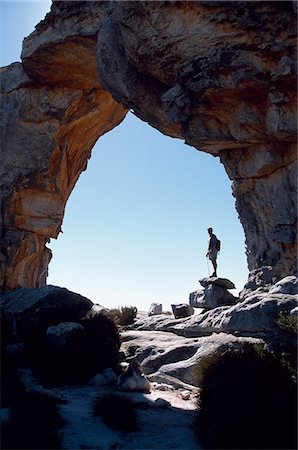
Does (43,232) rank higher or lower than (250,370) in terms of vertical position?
higher

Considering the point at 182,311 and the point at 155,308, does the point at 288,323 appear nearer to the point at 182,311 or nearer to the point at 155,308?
the point at 182,311

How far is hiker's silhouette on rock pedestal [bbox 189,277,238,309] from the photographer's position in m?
18.3

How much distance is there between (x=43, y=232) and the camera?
77.8ft

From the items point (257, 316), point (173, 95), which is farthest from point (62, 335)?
point (173, 95)

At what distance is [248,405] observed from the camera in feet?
24.4

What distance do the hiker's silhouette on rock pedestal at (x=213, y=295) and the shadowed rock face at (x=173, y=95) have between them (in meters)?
2.49

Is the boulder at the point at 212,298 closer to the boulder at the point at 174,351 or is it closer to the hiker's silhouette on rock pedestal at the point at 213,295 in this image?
the hiker's silhouette on rock pedestal at the point at 213,295

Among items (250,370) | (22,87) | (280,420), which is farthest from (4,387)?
(22,87)

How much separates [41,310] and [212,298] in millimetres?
7564

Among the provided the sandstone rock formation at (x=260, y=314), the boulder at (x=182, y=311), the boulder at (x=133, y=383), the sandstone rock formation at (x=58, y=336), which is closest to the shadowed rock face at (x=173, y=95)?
the sandstone rock formation at (x=260, y=314)

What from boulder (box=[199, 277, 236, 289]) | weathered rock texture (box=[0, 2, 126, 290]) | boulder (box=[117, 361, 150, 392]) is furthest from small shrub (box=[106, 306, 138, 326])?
boulder (box=[117, 361, 150, 392])

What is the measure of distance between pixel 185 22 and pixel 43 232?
1472 centimetres

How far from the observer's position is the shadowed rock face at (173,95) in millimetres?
12492

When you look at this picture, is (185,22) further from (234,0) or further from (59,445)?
(59,445)
